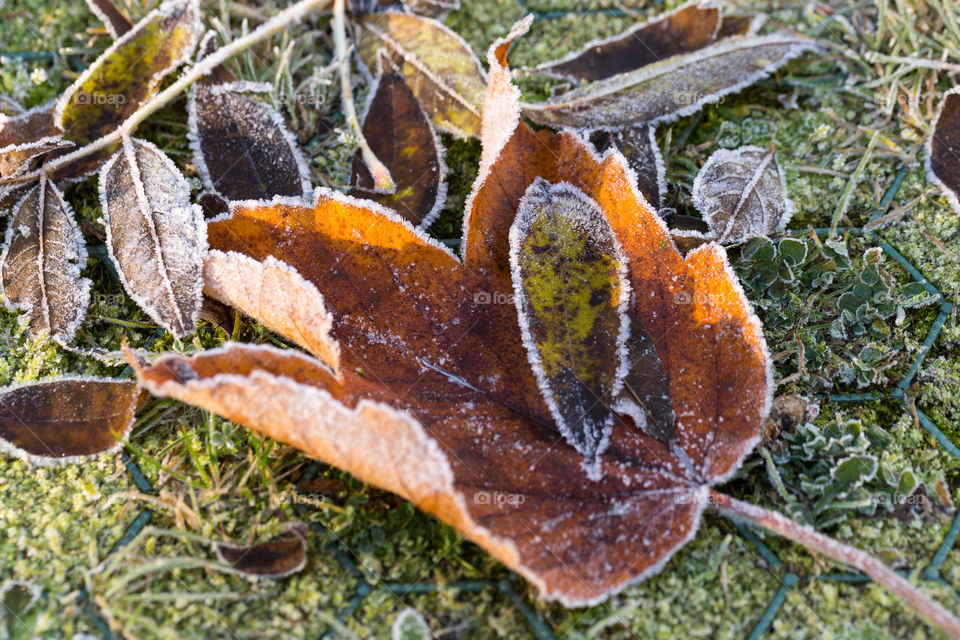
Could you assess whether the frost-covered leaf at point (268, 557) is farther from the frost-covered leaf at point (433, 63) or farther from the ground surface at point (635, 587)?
the frost-covered leaf at point (433, 63)

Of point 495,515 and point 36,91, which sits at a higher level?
point 36,91

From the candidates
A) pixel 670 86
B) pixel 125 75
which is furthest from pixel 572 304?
pixel 125 75

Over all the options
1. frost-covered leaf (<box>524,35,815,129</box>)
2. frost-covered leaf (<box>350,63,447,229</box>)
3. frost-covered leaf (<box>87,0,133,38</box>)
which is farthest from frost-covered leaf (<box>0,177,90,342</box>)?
frost-covered leaf (<box>524,35,815,129</box>)

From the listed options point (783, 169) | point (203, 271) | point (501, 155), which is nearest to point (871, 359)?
point (783, 169)

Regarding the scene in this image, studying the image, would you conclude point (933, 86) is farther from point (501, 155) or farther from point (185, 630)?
point (185, 630)

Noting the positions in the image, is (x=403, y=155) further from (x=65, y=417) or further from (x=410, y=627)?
(x=410, y=627)

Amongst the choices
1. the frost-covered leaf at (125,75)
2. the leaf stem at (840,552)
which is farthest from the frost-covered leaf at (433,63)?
the leaf stem at (840,552)

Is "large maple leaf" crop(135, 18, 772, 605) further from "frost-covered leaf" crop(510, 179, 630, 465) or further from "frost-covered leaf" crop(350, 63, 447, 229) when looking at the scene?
"frost-covered leaf" crop(350, 63, 447, 229)
